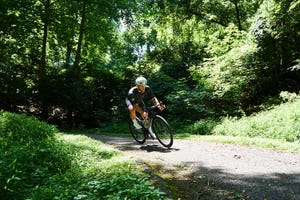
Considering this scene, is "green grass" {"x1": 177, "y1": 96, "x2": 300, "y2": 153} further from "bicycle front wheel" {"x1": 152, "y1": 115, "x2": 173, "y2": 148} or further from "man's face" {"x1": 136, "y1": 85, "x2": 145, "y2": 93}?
"man's face" {"x1": 136, "y1": 85, "x2": 145, "y2": 93}

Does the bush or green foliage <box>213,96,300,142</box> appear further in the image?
green foliage <box>213,96,300,142</box>

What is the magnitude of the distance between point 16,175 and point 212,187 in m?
3.08

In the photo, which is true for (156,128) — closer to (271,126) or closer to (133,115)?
(133,115)

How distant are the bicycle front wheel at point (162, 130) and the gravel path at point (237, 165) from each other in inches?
7.4

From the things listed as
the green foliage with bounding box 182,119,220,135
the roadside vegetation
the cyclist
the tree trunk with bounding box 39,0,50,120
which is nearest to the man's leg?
the cyclist

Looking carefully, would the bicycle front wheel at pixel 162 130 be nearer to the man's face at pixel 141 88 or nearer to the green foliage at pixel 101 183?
the man's face at pixel 141 88

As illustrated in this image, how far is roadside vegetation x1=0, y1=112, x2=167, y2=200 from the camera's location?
4.59 m

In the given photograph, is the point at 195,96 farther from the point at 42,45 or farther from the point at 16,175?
the point at 16,175

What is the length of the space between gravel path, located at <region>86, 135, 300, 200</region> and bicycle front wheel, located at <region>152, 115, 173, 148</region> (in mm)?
188

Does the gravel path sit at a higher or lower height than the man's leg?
lower

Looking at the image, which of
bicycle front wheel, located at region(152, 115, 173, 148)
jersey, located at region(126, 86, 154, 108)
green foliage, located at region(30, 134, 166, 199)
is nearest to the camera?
green foliage, located at region(30, 134, 166, 199)

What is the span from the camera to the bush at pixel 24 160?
498cm

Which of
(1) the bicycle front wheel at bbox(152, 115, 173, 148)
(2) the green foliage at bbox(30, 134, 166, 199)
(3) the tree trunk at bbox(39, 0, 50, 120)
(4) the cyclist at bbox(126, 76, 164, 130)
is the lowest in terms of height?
(2) the green foliage at bbox(30, 134, 166, 199)

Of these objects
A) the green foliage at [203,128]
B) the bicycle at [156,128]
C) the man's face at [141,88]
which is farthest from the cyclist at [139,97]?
the green foliage at [203,128]
